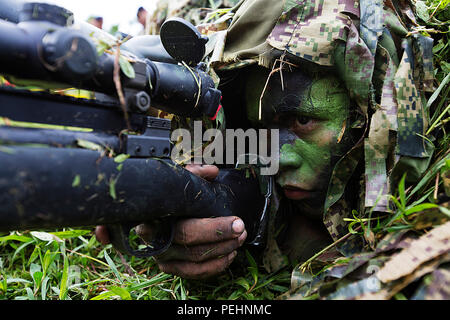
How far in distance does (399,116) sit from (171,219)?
850 mm

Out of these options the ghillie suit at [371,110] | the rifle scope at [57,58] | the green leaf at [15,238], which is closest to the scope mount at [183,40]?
the rifle scope at [57,58]

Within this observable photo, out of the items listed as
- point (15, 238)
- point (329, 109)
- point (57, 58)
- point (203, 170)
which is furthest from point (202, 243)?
point (15, 238)

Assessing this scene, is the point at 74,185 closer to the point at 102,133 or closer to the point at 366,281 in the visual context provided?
the point at 102,133

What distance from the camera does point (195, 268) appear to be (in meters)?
1.54

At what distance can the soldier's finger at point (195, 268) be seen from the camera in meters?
1.54

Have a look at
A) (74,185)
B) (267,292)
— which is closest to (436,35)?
(267,292)

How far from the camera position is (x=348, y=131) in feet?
4.98

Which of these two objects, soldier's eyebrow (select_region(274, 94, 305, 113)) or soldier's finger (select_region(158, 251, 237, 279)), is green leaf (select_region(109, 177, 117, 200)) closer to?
Answer: soldier's finger (select_region(158, 251, 237, 279))

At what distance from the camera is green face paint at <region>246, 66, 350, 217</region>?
1.52 meters

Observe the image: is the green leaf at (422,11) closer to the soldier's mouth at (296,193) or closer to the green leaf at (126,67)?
the soldier's mouth at (296,193)

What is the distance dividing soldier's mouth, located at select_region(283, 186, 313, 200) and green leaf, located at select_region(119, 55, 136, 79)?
87cm

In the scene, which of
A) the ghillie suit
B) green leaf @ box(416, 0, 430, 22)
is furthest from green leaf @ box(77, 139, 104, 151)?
green leaf @ box(416, 0, 430, 22)

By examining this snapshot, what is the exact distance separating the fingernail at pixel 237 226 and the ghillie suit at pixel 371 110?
25 cm

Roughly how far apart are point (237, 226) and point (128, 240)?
16.6 inches
